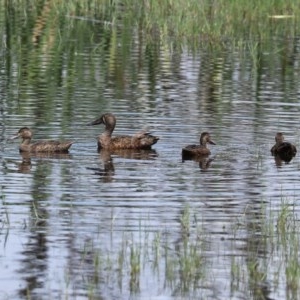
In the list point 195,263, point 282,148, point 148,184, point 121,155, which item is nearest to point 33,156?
point 121,155

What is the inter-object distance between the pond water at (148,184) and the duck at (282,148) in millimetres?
208

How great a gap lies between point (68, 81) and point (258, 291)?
12010 millimetres

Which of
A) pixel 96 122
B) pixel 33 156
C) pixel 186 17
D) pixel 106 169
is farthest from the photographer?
pixel 186 17

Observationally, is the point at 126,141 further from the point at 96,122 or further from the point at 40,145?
the point at 40,145

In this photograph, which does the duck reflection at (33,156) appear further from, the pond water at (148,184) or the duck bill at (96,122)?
the duck bill at (96,122)

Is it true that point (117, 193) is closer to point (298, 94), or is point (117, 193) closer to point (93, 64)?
point (298, 94)

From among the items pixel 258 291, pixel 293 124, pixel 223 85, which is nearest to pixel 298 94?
pixel 223 85

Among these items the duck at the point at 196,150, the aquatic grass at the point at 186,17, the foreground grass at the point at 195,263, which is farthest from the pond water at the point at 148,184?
the aquatic grass at the point at 186,17

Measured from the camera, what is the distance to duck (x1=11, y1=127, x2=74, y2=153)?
14828mm

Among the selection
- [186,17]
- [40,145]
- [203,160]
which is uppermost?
[40,145]

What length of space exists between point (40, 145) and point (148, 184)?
2.48 metres

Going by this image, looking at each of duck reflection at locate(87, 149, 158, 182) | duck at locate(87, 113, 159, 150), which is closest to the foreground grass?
duck reflection at locate(87, 149, 158, 182)

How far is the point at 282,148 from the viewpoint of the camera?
1467 cm

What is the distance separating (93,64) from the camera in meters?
23.2
